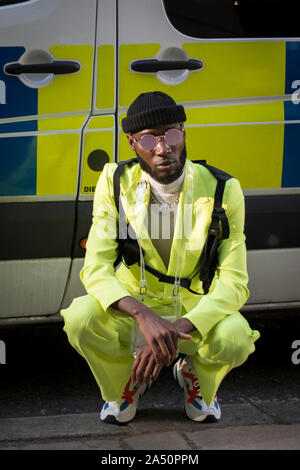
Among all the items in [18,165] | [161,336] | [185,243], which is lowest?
[161,336]

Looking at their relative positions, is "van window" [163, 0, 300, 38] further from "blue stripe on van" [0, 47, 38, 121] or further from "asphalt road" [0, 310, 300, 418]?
"asphalt road" [0, 310, 300, 418]

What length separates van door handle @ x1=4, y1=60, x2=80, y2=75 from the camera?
9.58 feet

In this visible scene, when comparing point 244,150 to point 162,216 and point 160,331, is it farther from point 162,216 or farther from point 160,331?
point 160,331

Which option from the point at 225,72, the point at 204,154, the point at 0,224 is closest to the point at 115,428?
the point at 0,224

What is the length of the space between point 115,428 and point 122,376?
0.19 metres

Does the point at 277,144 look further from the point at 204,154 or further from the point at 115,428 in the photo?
the point at 115,428

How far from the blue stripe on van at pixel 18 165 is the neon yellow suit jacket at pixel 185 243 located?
1.10 ft

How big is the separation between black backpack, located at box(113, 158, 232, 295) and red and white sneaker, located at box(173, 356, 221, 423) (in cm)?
30

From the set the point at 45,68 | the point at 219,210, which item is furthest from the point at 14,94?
the point at 219,210

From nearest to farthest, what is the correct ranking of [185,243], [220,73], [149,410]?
[185,243] < [149,410] < [220,73]

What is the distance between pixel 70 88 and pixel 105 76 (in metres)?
0.15

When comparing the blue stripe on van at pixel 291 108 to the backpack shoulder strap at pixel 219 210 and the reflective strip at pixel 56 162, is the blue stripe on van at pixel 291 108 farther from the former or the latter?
the reflective strip at pixel 56 162

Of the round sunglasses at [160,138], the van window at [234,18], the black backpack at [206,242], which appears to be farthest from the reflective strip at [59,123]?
the van window at [234,18]

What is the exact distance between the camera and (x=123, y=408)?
9.06ft
